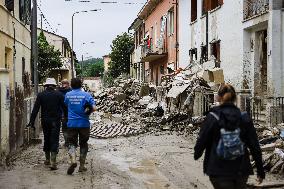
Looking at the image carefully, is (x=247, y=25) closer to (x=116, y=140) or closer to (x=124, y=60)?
(x=116, y=140)

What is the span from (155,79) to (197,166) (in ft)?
91.1

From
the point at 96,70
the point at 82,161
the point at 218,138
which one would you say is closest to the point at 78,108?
the point at 82,161

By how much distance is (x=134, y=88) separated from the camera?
33562 mm

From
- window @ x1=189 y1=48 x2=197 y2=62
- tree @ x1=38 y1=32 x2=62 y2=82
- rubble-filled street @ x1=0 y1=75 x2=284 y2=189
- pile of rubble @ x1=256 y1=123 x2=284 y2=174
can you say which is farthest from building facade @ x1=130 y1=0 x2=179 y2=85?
pile of rubble @ x1=256 y1=123 x2=284 y2=174

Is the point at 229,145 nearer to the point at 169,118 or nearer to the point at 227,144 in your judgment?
the point at 227,144

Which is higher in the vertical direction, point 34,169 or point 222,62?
point 222,62

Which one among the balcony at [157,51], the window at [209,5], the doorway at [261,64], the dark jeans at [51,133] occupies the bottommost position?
the dark jeans at [51,133]

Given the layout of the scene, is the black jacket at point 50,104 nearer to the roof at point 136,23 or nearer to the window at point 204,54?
the window at point 204,54

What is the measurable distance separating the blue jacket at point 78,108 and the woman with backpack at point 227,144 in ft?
14.7

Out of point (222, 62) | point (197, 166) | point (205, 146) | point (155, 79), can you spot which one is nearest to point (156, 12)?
point (155, 79)

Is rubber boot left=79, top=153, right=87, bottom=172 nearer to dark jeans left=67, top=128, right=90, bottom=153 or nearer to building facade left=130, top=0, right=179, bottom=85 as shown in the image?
dark jeans left=67, top=128, right=90, bottom=153

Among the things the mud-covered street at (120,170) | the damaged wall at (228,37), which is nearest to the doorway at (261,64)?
the damaged wall at (228,37)

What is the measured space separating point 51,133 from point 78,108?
3.71 feet

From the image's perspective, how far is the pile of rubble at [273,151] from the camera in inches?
349
